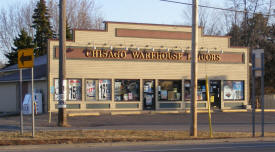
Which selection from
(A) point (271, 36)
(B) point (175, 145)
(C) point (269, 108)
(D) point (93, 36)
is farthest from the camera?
(A) point (271, 36)

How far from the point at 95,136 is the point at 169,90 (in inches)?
597

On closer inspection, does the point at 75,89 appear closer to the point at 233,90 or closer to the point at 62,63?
the point at 62,63

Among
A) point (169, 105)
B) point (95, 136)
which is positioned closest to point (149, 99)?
point (169, 105)

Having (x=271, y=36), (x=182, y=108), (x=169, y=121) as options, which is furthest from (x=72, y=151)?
(x=271, y=36)

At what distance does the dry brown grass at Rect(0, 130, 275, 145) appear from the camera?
14.8 m

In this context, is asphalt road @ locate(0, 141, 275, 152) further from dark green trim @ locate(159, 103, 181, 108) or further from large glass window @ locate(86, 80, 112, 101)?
dark green trim @ locate(159, 103, 181, 108)

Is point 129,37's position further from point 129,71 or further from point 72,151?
point 72,151

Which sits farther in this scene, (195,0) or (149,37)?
(149,37)

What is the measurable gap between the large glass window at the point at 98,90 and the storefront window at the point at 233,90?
9.88 m

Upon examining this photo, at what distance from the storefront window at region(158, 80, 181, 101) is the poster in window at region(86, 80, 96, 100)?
5.17 meters

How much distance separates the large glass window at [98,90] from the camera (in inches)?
1123

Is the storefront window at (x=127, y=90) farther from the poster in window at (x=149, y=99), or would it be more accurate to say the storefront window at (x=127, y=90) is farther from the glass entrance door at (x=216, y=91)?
the glass entrance door at (x=216, y=91)

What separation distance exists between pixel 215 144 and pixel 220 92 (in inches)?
675

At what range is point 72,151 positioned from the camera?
12938mm
